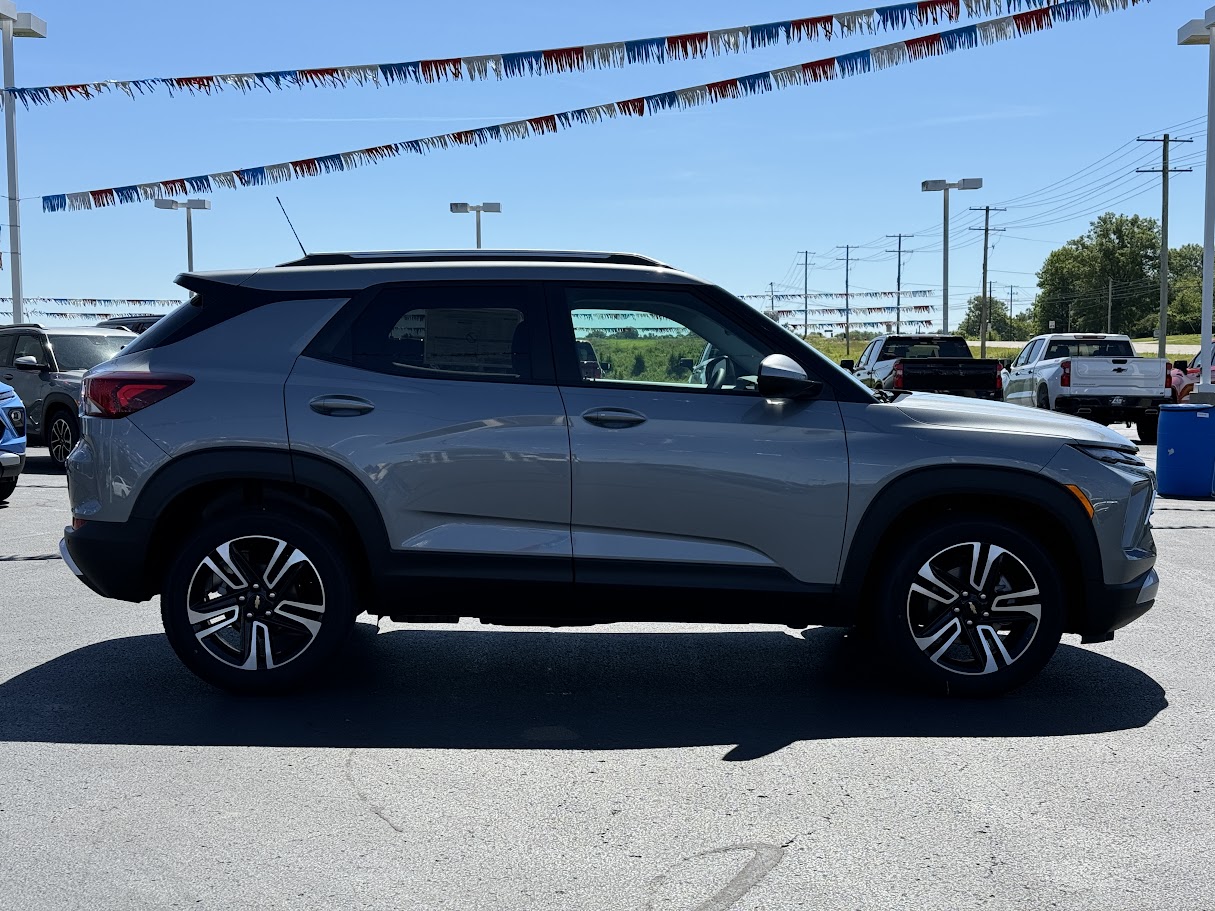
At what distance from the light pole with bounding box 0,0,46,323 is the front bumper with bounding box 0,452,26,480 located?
15.2m

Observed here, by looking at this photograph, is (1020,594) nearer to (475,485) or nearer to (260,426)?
(475,485)

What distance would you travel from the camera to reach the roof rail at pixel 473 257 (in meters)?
5.56

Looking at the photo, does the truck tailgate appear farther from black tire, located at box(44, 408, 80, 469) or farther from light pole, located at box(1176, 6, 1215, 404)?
black tire, located at box(44, 408, 80, 469)

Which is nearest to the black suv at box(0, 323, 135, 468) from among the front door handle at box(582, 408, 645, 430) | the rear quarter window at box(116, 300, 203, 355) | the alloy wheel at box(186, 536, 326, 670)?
the rear quarter window at box(116, 300, 203, 355)

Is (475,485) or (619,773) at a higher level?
(475,485)

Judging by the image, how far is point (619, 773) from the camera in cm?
440

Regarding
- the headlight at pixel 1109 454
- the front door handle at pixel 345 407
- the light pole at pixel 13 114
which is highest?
→ the light pole at pixel 13 114

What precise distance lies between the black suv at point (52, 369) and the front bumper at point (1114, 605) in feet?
43.0

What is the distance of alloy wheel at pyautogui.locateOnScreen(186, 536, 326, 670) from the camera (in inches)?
208

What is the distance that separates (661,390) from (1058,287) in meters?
157

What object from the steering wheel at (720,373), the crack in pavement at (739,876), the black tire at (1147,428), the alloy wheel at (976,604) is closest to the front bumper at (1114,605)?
the alloy wheel at (976,604)

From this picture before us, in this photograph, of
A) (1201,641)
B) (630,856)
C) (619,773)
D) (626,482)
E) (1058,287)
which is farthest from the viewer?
(1058,287)

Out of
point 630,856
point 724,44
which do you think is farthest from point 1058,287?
point 630,856

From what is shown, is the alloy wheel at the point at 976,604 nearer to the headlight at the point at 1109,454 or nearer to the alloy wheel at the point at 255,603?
the headlight at the point at 1109,454
